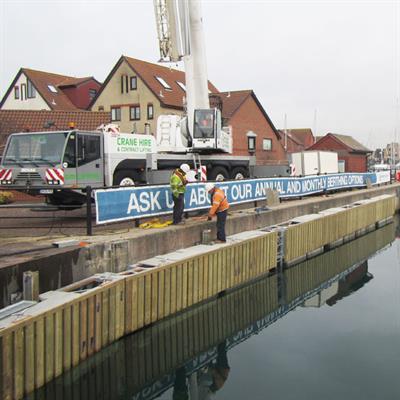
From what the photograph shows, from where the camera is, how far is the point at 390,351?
904cm

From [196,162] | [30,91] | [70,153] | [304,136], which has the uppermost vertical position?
[30,91]

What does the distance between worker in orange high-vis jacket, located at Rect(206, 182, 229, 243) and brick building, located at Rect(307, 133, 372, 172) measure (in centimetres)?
3423

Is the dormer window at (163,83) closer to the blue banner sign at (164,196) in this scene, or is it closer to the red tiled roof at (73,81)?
the red tiled roof at (73,81)

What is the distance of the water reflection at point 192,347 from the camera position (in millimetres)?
7391

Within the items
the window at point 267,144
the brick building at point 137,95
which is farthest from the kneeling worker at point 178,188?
the window at point 267,144

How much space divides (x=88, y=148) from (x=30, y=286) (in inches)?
272

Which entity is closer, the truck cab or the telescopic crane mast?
the truck cab

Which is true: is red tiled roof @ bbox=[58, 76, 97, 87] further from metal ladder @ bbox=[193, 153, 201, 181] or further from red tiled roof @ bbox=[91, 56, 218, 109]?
metal ladder @ bbox=[193, 153, 201, 181]

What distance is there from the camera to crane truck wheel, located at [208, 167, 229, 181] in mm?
18094

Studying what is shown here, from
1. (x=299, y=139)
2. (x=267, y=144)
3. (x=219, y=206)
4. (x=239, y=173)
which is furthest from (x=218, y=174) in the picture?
(x=299, y=139)

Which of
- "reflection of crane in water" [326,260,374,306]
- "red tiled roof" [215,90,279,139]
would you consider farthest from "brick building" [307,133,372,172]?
"reflection of crane in water" [326,260,374,306]

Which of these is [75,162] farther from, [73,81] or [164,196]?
[73,81]

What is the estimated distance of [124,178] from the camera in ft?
48.7

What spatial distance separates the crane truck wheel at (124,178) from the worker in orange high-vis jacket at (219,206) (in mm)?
3829
